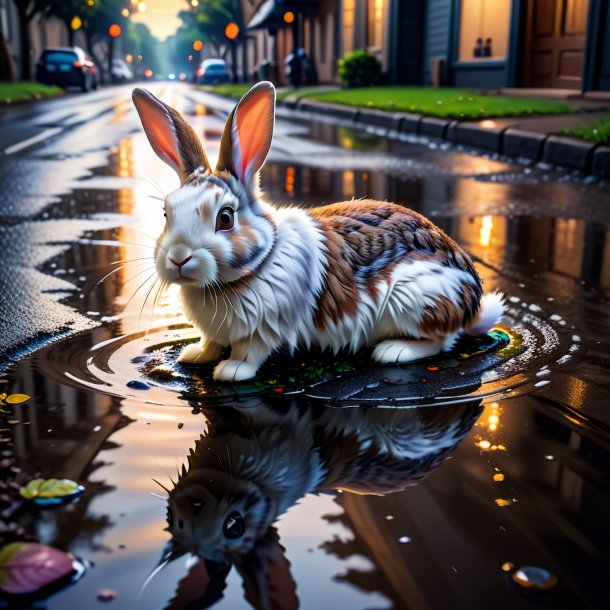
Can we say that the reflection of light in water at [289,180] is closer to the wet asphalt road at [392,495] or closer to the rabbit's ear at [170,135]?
the wet asphalt road at [392,495]

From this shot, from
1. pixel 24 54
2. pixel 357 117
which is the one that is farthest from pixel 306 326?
pixel 24 54

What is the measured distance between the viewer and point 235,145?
2.49 metres

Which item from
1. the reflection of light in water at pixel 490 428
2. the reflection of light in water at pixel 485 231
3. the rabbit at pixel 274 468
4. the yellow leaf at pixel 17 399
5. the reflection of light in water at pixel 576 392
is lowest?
the reflection of light in water at pixel 485 231

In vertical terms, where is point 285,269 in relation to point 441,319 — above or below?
above

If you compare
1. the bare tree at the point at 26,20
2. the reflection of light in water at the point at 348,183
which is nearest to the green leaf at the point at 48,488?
the reflection of light in water at the point at 348,183

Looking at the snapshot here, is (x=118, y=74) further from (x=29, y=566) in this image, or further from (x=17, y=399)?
(x=29, y=566)

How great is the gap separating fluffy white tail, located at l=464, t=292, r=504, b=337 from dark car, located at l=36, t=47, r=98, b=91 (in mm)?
33222

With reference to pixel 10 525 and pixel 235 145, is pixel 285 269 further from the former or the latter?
pixel 10 525

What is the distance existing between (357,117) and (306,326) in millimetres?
14097

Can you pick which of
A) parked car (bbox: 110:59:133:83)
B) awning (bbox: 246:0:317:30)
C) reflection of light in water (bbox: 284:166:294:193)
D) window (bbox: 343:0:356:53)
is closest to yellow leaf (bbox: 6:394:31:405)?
reflection of light in water (bbox: 284:166:294:193)

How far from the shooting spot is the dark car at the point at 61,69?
33.0 meters

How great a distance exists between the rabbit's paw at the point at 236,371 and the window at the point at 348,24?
1154 inches

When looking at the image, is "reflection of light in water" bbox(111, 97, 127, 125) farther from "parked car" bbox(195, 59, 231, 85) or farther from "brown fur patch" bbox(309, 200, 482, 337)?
"parked car" bbox(195, 59, 231, 85)

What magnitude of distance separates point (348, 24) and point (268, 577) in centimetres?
3159
